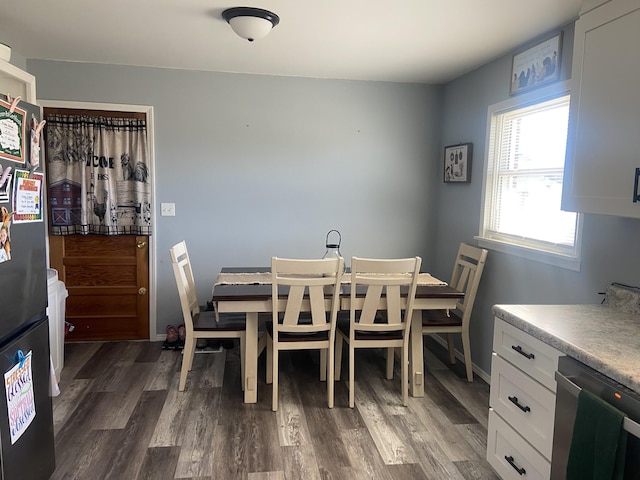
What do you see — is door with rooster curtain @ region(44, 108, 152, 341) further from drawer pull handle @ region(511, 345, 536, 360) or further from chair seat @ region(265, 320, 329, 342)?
drawer pull handle @ region(511, 345, 536, 360)

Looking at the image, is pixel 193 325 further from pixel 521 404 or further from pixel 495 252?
pixel 495 252

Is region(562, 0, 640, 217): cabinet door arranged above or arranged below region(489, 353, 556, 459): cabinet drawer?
above

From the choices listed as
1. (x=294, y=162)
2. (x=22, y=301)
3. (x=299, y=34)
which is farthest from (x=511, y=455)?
(x=294, y=162)

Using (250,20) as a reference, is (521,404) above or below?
below

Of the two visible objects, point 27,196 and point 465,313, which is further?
point 465,313

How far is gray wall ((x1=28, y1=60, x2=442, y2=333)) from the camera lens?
3953 mm

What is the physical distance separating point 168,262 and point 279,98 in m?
1.76

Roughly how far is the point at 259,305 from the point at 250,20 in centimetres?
167

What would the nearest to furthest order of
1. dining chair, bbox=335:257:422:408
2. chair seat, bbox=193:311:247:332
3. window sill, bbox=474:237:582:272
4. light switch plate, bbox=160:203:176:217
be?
window sill, bbox=474:237:582:272, dining chair, bbox=335:257:422:408, chair seat, bbox=193:311:247:332, light switch plate, bbox=160:203:176:217

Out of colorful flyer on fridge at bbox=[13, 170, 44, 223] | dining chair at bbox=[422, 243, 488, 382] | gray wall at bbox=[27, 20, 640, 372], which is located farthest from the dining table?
colorful flyer on fridge at bbox=[13, 170, 44, 223]

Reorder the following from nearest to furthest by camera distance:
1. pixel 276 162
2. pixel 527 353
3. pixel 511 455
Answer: pixel 527 353
pixel 511 455
pixel 276 162

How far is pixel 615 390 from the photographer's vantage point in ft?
4.55

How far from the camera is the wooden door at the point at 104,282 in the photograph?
3.94m

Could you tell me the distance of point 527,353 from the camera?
1843 millimetres
